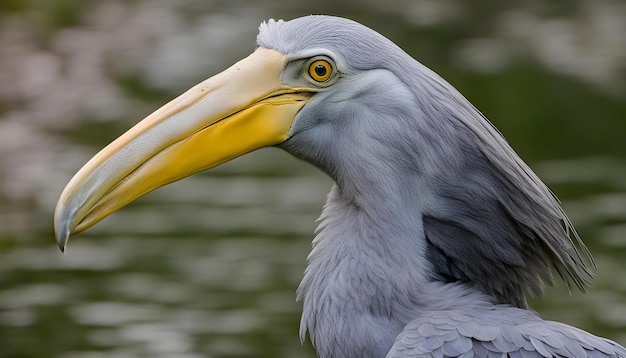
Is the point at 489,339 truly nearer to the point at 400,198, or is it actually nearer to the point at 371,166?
the point at 400,198

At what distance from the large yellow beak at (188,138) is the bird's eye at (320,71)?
0.19 ft

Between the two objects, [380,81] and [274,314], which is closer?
[380,81]

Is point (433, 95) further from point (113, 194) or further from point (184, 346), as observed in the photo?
point (184, 346)

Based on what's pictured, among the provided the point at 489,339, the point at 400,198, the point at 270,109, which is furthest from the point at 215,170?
the point at 489,339

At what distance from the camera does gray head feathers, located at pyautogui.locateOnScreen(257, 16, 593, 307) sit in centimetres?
443

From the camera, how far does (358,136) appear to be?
4441mm

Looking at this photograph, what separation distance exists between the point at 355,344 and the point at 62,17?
31.6ft

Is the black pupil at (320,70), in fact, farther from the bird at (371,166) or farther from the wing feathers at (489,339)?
the wing feathers at (489,339)

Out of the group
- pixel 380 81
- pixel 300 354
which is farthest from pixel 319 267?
pixel 300 354

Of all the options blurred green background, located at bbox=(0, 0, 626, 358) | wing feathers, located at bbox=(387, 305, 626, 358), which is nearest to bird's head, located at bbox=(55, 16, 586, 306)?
wing feathers, located at bbox=(387, 305, 626, 358)

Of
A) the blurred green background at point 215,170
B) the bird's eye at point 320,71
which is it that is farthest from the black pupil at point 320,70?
the blurred green background at point 215,170

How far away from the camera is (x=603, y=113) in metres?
11.3

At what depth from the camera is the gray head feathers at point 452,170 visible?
443 centimetres

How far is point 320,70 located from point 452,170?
0.59 m
